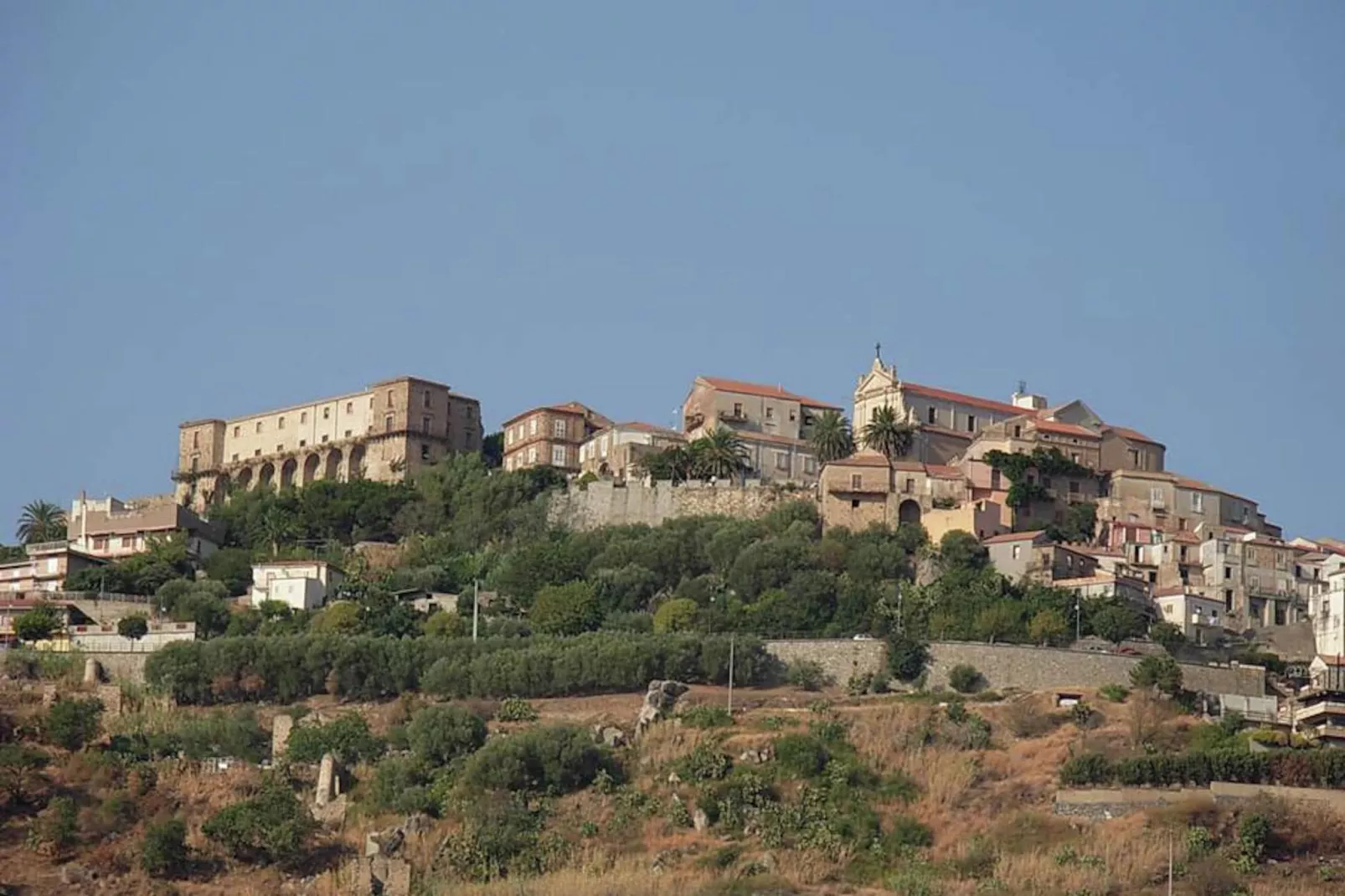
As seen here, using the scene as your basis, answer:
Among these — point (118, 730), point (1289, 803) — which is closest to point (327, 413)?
point (118, 730)

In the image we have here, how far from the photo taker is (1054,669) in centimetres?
7375

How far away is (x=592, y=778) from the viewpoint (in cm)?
6669

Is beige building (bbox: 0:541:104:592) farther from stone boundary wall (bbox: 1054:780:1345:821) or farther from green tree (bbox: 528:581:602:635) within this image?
stone boundary wall (bbox: 1054:780:1345:821)

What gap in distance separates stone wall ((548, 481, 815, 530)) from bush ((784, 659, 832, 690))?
1580 cm

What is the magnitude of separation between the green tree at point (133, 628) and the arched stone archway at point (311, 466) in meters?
23.6

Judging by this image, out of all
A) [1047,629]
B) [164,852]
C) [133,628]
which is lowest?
[164,852]

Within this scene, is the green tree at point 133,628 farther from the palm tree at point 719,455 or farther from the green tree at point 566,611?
the palm tree at point 719,455

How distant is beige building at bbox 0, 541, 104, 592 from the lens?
90.2 metres

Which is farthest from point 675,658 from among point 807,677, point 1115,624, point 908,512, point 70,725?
point 908,512

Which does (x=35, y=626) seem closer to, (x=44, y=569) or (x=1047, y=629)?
(x=44, y=569)

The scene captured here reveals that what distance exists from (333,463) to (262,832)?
41716 millimetres

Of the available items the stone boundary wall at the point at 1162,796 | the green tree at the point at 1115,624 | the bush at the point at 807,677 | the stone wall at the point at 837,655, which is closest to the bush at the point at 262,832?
the bush at the point at 807,677

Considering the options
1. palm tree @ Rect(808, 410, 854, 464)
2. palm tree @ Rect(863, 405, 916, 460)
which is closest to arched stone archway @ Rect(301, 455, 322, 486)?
palm tree @ Rect(808, 410, 854, 464)

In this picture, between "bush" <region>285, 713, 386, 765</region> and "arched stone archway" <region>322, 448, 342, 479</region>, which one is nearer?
"bush" <region>285, 713, 386, 765</region>
